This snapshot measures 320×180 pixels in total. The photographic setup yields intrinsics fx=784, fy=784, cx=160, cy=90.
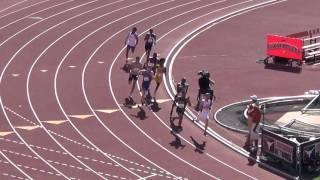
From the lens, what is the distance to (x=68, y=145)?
22641 mm

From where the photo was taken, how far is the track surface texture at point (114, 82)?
21.6 metres

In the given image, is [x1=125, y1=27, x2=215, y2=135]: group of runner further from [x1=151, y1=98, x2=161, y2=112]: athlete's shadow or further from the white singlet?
[x1=151, y1=98, x2=161, y2=112]: athlete's shadow

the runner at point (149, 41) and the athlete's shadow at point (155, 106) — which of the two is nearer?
the athlete's shadow at point (155, 106)

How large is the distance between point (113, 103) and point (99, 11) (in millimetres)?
13759

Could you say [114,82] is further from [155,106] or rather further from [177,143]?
[177,143]

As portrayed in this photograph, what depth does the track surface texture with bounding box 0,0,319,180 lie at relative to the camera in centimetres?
2159

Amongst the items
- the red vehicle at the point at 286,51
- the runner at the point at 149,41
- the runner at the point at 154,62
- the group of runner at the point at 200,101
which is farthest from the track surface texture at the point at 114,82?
the runner at the point at 149,41

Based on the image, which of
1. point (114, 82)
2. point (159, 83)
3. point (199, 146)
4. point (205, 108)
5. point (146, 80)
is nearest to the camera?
point (199, 146)

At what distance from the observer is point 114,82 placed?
28672 mm

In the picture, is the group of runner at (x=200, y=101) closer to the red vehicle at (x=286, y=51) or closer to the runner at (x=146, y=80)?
the runner at (x=146, y=80)

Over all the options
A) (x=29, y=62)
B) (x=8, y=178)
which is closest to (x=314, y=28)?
(x=29, y=62)

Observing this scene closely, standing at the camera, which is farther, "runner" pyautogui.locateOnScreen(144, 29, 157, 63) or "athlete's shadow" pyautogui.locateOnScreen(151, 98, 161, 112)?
"runner" pyautogui.locateOnScreen(144, 29, 157, 63)

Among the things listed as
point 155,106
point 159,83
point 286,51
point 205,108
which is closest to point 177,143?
point 205,108

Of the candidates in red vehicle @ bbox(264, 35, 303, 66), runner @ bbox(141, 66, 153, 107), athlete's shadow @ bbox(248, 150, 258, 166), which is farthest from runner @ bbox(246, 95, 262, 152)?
red vehicle @ bbox(264, 35, 303, 66)
